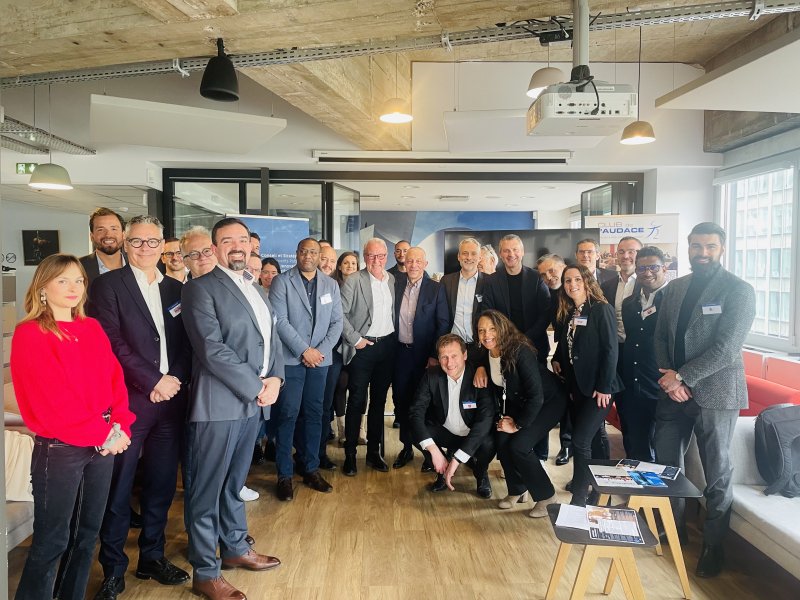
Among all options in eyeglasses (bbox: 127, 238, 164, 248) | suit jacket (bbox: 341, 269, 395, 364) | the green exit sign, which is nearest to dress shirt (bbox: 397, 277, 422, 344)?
suit jacket (bbox: 341, 269, 395, 364)

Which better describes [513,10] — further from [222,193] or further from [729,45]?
[222,193]

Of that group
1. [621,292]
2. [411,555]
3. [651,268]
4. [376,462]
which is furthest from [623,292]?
[411,555]

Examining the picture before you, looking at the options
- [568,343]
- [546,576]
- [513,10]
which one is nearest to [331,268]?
[568,343]

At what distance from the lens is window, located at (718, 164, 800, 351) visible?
5933 millimetres

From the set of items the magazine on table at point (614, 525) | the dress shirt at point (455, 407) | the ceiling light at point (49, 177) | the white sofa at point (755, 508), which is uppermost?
the ceiling light at point (49, 177)

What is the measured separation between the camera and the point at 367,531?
3303mm

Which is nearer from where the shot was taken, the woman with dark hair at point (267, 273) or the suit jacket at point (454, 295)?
the suit jacket at point (454, 295)

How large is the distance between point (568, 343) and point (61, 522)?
282cm

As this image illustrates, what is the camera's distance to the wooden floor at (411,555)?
8.81 feet

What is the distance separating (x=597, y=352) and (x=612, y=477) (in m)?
0.86

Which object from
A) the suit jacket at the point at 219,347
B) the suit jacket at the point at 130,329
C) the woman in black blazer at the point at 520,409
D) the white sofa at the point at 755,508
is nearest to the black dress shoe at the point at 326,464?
the woman in black blazer at the point at 520,409

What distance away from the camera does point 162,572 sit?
272 centimetres

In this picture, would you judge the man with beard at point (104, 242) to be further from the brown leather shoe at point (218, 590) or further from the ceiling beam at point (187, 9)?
the brown leather shoe at point (218, 590)

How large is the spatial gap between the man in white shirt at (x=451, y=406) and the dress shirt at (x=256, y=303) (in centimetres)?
124
